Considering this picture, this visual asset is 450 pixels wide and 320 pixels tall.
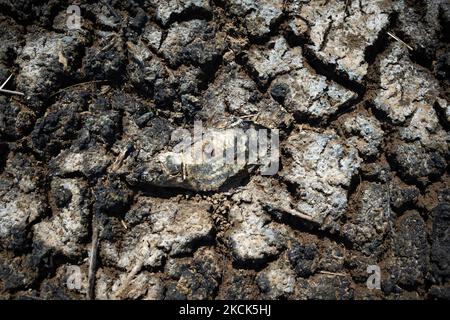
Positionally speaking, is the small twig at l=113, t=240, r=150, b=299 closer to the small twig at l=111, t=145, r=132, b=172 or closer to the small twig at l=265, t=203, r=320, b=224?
the small twig at l=111, t=145, r=132, b=172

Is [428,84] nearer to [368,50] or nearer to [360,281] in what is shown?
[368,50]

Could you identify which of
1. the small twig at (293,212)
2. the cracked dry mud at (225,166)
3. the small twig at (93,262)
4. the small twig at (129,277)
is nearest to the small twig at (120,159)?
the cracked dry mud at (225,166)

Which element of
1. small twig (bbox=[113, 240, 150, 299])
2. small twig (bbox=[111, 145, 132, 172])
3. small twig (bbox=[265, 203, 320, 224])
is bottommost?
small twig (bbox=[113, 240, 150, 299])

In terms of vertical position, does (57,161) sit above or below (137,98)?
below

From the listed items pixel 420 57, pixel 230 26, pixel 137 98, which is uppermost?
pixel 230 26

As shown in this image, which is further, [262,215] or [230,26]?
[230,26]

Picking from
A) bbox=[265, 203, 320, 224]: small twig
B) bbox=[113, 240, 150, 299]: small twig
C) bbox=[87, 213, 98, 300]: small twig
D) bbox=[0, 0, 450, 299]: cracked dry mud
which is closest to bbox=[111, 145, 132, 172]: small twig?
bbox=[0, 0, 450, 299]: cracked dry mud

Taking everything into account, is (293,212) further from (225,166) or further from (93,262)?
(93,262)

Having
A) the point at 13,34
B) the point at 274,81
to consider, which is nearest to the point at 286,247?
the point at 274,81
